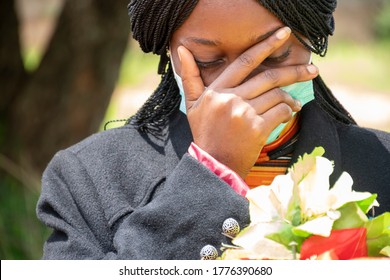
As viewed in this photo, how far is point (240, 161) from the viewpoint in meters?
2.27

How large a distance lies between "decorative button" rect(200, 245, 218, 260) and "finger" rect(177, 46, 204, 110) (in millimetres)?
427

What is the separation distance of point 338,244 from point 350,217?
8 centimetres

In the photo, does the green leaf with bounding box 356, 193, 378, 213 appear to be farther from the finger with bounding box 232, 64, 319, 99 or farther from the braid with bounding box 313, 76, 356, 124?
the braid with bounding box 313, 76, 356, 124

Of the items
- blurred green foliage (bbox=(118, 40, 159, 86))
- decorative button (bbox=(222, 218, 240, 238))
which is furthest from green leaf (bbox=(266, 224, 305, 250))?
blurred green foliage (bbox=(118, 40, 159, 86))

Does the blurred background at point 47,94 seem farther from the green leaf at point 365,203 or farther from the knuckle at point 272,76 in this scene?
the green leaf at point 365,203

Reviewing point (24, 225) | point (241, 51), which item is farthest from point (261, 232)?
point (24, 225)

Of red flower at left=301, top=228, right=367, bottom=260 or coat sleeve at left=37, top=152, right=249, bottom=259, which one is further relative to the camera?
coat sleeve at left=37, top=152, right=249, bottom=259

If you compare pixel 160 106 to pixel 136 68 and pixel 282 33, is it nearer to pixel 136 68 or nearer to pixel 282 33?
pixel 282 33

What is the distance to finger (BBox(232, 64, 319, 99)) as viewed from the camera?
2.27 m

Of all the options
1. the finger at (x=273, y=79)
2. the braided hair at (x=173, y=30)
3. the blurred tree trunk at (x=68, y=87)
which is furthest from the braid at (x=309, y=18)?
the blurred tree trunk at (x=68, y=87)

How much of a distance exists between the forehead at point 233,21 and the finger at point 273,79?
10 cm

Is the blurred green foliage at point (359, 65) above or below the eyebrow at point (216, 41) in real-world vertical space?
below

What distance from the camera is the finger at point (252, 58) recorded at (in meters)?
2.25
